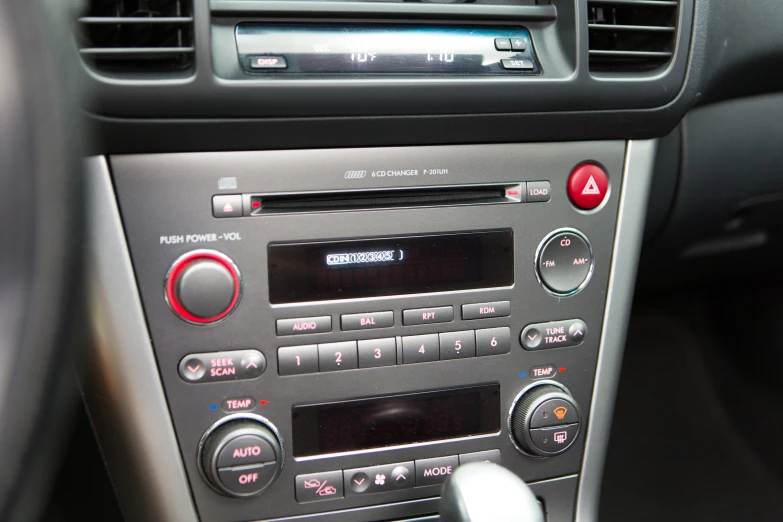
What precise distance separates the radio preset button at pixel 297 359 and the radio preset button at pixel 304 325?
0.07 ft

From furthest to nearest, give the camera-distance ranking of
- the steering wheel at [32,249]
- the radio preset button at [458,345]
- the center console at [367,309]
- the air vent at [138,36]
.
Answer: the radio preset button at [458,345]
the center console at [367,309]
the air vent at [138,36]
the steering wheel at [32,249]

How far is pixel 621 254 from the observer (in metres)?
1.20

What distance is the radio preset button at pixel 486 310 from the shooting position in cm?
111

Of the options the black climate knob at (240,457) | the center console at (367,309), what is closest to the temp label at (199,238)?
the center console at (367,309)

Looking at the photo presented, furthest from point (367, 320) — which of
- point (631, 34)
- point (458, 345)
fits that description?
point (631, 34)

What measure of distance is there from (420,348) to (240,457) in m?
0.29

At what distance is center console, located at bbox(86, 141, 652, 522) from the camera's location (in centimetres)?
100

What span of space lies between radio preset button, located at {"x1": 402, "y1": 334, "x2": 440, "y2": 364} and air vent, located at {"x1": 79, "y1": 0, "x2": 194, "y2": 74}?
470mm

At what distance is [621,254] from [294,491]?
1.99 feet

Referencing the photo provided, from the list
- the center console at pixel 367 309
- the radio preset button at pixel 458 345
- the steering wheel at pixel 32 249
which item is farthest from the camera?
the radio preset button at pixel 458 345

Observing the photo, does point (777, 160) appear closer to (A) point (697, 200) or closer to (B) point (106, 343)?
(A) point (697, 200)

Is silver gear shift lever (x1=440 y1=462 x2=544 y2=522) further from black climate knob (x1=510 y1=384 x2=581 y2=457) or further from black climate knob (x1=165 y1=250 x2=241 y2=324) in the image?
black climate knob (x1=165 y1=250 x2=241 y2=324)

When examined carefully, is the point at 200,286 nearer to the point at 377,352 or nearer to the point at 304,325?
the point at 304,325

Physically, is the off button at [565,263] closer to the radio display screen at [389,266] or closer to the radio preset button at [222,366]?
the radio display screen at [389,266]
